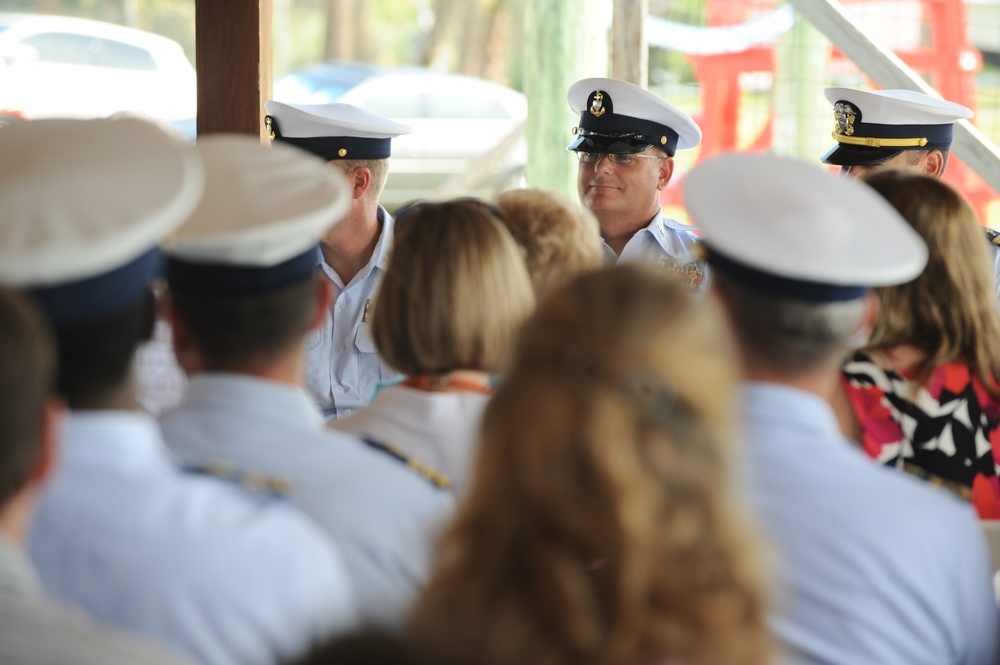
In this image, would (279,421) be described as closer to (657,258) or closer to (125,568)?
(125,568)

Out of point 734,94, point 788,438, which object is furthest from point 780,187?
point 734,94

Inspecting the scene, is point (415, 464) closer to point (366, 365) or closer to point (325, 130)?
point (366, 365)

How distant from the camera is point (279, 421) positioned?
1633mm

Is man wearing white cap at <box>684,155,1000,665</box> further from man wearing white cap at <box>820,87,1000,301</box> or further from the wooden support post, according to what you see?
the wooden support post

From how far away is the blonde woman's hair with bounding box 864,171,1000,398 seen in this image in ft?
7.11

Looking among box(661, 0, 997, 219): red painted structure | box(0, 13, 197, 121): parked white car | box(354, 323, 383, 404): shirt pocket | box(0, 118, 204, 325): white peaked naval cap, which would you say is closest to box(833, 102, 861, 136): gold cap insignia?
box(354, 323, 383, 404): shirt pocket

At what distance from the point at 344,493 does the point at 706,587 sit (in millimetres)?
625

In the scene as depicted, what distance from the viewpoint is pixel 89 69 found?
468 inches

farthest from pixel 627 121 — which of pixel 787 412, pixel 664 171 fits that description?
pixel 787 412

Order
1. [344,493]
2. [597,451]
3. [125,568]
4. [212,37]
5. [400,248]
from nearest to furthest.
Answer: [597,451] → [125,568] → [344,493] → [400,248] → [212,37]

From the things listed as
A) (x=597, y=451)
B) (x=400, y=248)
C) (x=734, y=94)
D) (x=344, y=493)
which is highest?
(x=597, y=451)

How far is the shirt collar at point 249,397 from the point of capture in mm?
1631

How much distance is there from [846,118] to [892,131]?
0.15 m

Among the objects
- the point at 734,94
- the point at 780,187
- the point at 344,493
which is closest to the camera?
the point at 344,493
